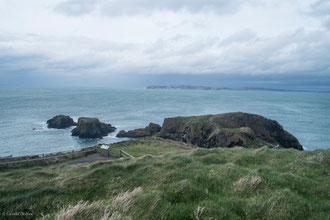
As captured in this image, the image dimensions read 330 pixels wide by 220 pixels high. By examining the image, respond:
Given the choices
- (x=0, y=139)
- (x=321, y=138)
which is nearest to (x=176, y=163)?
(x=0, y=139)

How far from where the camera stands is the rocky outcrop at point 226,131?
48938 millimetres

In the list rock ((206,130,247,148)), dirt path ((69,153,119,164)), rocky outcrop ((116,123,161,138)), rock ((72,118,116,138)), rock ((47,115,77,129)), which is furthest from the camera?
rock ((47,115,77,129))

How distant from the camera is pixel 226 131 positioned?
4975 centimetres

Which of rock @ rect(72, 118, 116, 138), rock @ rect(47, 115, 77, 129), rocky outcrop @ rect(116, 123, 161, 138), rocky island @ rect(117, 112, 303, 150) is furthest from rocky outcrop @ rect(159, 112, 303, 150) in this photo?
rock @ rect(47, 115, 77, 129)

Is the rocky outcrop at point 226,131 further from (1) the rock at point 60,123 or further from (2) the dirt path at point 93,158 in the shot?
(1) the rock at point 60,123

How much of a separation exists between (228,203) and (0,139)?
67.6m

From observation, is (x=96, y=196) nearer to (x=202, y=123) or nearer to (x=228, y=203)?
(x=228, y=203)

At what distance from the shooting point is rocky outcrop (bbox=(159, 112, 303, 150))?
48.9 m

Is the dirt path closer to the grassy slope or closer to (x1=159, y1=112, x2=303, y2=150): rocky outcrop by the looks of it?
the grassy slope

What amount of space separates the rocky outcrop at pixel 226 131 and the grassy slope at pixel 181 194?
39056 millimetres

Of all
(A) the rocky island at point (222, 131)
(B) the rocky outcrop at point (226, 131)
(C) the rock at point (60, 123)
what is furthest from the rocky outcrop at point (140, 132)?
(C) the rock at point (60, 123)

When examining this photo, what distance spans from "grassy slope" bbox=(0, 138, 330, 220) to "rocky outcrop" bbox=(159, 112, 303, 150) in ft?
128

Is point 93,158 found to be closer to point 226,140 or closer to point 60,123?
point 226,140

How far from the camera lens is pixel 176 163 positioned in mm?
10383
